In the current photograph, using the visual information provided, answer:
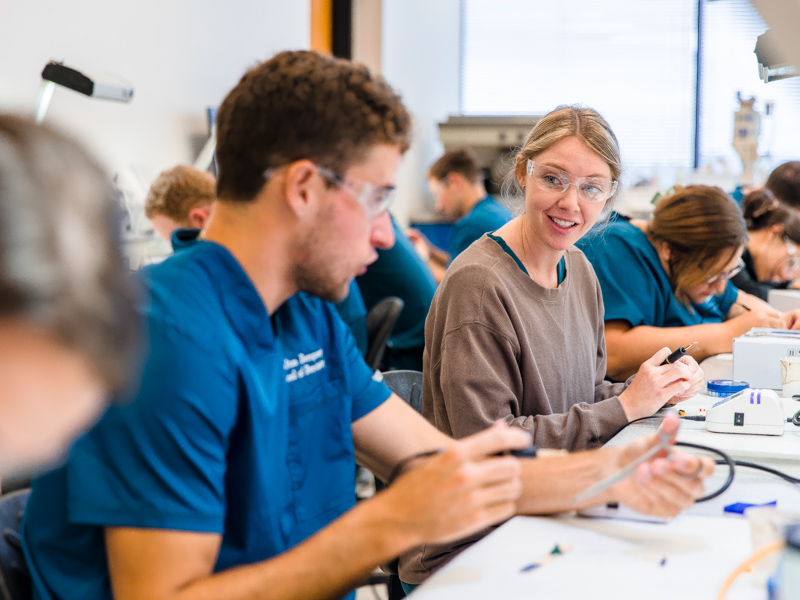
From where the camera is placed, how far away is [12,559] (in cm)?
94

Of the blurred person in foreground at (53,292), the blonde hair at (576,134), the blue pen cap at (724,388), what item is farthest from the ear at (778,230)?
the blurred person in foreground at (53,292)

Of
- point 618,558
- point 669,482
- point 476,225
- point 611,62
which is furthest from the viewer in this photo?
point 611,62

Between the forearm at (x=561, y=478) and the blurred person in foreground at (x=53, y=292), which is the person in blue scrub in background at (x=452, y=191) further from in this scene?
the blurred person in foreground at (x=53, y=292)

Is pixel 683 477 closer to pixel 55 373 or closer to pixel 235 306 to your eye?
pixel 235 306

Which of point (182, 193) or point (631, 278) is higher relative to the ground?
point (182, 193)

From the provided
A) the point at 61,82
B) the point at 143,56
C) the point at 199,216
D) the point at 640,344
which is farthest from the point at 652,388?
the point at 143,56

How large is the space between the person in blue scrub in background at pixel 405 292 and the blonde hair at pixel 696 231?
107 cm

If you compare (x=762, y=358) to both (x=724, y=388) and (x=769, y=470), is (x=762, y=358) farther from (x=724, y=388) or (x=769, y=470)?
(x=769, y=470)

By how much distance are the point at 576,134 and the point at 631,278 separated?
2.48 feet

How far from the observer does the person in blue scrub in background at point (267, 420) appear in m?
0.87

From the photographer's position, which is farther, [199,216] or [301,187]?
[199,216]

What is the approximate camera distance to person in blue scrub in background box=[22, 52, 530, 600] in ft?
2.84

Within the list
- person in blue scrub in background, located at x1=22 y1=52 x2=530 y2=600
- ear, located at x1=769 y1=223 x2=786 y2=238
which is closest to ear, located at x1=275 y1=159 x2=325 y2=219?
person in blue scrub in background, located at x1=22 y1=52 x2=530 y2=600

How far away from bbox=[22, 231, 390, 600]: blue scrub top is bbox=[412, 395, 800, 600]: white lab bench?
0.80 ft
